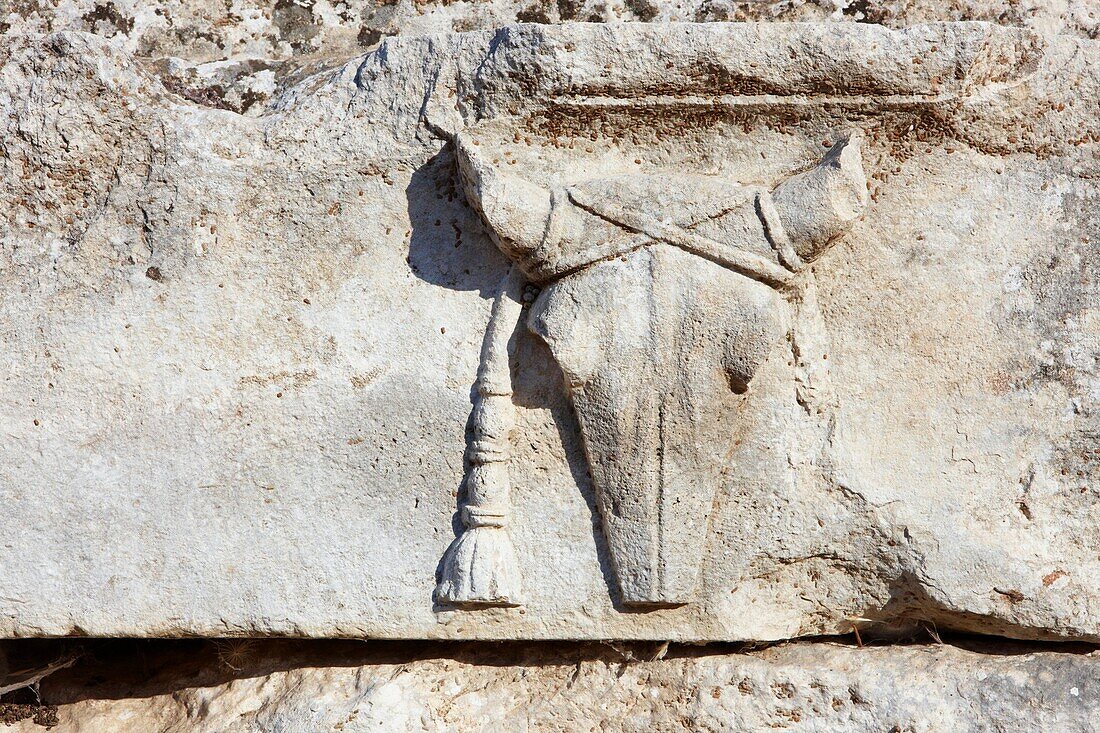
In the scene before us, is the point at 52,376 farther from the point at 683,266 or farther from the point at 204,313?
the point at 683,266

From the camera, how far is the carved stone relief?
2.09 m

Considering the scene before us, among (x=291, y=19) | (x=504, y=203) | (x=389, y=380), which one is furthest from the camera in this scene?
(x=291, y=19)

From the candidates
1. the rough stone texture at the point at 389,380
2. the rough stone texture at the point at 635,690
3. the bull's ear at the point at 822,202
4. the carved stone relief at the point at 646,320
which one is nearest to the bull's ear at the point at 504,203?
the carved stone relief at the point at 646,320

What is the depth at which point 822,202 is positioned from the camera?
2.08 m

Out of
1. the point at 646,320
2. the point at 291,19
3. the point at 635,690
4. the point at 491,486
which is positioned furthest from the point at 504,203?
the point at 635,690

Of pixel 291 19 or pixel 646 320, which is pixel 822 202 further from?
pixel 291 19

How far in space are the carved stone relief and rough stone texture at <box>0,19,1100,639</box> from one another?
0.23ft

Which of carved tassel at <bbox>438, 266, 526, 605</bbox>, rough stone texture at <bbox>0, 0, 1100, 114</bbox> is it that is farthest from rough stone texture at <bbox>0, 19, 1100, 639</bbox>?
rough stone texture at <bbox>0, 0, 1100, 114</bbox>

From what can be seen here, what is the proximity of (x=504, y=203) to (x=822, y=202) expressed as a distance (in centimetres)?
63

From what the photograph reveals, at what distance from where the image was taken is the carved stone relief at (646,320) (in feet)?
6.85

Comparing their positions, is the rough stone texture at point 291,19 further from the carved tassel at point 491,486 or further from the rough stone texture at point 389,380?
the carved tassel at point 491,486

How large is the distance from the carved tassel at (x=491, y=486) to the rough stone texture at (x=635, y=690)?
25 cm

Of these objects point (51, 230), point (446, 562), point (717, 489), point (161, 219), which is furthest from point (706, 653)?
point (51, 230)

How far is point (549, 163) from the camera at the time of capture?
2186 millimetres
